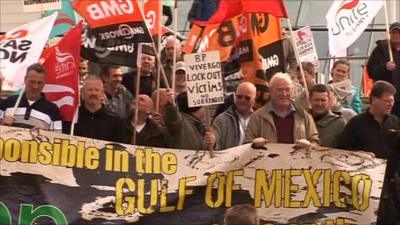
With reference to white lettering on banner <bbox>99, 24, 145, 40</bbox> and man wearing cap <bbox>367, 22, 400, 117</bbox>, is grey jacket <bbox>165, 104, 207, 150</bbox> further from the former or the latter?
man wearing cap <bbox>367, 22, 400, 117</bbox>

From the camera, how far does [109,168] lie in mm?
8664

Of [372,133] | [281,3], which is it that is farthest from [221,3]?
[372,133]

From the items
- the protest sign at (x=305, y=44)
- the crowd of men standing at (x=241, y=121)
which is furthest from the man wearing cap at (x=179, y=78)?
the protest sign at (x=305, y=44)

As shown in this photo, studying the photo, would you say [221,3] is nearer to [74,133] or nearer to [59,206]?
[74,133]

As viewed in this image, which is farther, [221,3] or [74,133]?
[221,3]

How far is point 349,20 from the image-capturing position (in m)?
11.4

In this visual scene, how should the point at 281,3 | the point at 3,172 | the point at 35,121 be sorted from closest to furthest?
the point at 3,172
the point at 35,121
the point at 281,3

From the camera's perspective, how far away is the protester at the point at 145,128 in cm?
920

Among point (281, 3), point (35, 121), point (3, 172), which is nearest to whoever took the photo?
point (3, 172)

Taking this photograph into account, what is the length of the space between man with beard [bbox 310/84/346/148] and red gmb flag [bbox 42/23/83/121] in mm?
2034

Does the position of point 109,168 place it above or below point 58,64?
below

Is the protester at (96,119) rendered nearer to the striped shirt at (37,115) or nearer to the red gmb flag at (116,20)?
the striped shirt at (37,115)

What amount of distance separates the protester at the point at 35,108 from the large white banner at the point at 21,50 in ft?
0.40

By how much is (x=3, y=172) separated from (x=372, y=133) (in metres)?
2.97
